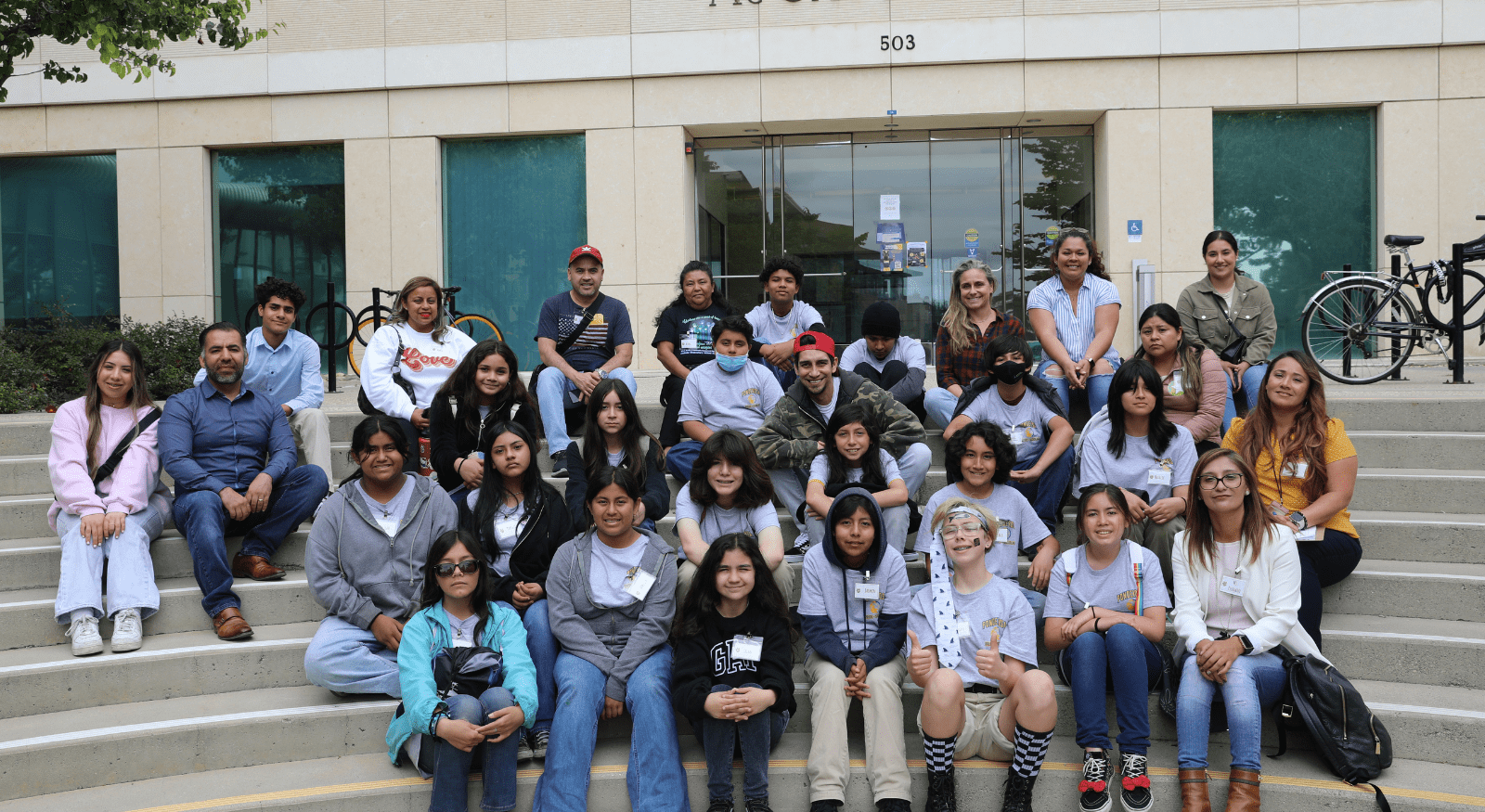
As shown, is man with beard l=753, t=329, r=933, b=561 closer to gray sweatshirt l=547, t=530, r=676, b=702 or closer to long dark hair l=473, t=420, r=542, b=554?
gray sweatshirt l=547, t=530, r=676, b=702

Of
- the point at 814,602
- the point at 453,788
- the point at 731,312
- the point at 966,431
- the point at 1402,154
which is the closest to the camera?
the point at 453,788

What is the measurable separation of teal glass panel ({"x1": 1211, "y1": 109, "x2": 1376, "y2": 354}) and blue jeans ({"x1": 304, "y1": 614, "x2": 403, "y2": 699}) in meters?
10.2

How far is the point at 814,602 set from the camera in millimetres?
4410

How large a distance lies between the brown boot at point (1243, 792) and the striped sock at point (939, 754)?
1.03m

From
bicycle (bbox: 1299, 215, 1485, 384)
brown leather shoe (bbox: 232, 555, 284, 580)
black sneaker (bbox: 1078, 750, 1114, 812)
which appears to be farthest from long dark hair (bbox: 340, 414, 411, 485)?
bicycle (bbox: 1299, 215, 1485, 384)

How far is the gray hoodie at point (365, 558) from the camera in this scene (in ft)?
15.3

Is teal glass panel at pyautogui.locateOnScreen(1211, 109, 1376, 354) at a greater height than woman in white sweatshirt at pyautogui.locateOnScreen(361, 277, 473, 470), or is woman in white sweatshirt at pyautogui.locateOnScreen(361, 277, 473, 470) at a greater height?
teal glass panel at pyautogui.locateOnScreen(1211, 109, 1376, 354)

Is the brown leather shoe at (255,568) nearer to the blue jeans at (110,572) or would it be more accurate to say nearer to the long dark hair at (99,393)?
the blue jeans at (110,572)

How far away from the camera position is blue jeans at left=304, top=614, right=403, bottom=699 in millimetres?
4523

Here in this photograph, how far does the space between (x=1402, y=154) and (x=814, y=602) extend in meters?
10.6

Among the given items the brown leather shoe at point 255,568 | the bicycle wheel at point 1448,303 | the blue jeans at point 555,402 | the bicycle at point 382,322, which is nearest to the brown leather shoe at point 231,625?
the brown leather shoe at point 255,568

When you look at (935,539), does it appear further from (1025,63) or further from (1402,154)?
(1402,154)

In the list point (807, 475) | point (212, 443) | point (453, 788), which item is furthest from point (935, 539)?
point (212, 443)

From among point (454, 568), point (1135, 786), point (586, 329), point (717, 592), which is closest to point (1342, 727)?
point (1135, 786)
